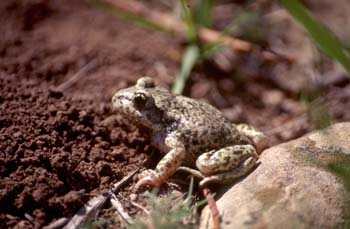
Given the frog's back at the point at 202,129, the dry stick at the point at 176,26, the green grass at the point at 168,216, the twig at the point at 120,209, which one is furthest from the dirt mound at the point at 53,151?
the dry stick at the point at 176,26

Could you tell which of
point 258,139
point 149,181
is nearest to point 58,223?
point 149,181

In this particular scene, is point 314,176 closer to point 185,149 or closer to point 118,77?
point 185,149

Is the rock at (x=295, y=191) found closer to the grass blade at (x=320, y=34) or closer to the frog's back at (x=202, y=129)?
the frog's back at (x=202, y=129)

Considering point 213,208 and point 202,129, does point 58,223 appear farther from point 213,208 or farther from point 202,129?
point 202,129

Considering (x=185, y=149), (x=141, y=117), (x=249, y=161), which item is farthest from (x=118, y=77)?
(x=249, y=161)

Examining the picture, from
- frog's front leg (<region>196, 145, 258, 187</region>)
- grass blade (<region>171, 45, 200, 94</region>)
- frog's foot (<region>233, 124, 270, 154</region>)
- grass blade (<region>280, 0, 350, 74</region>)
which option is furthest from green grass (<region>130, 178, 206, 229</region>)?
grass blade (<region>171, 45, 200, 94</region>)

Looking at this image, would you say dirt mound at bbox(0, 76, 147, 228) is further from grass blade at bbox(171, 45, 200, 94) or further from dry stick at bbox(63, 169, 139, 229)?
grass blade at bbox(171, 45, 200, 94)
